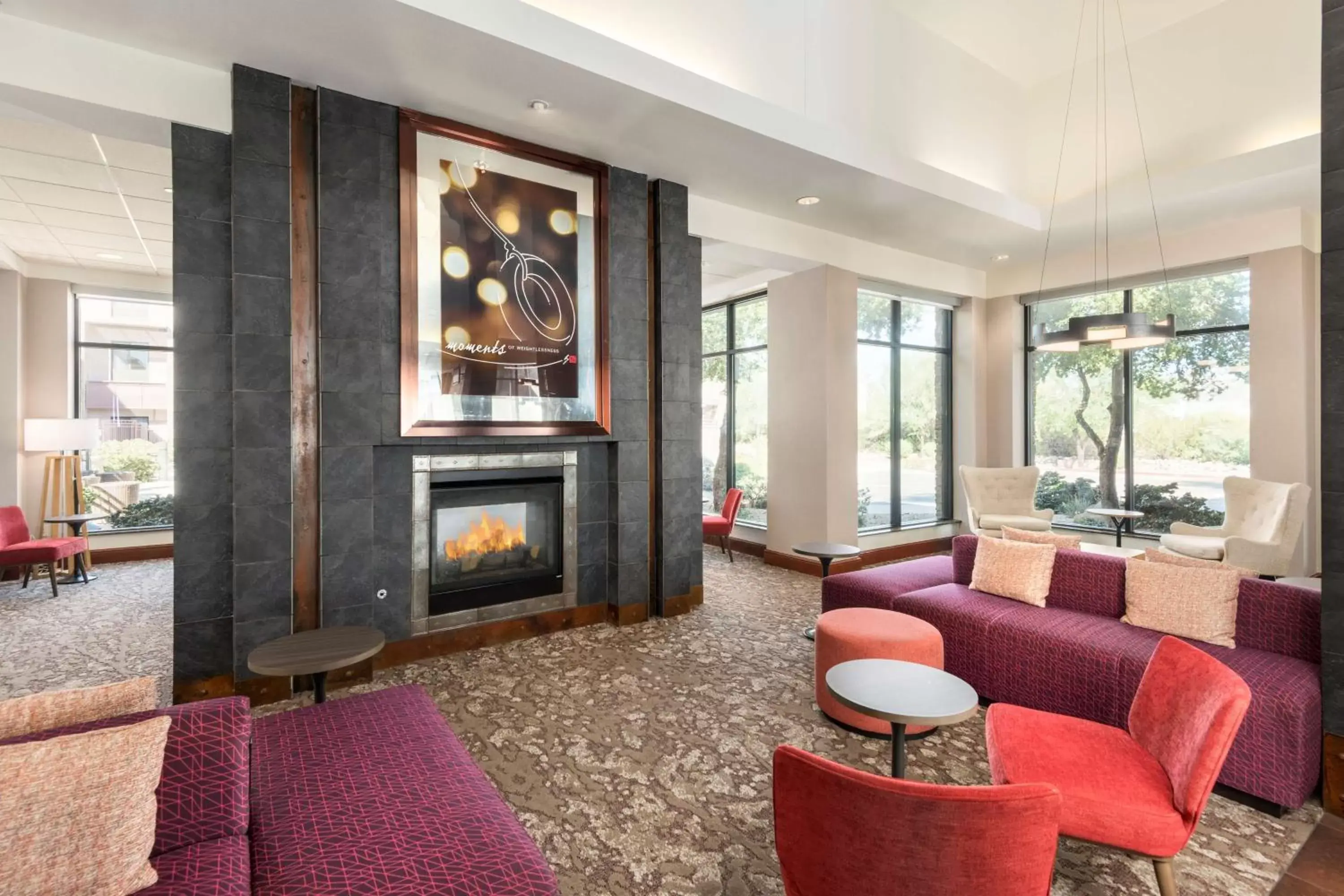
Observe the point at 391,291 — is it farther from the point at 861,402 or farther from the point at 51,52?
the point at 861,402

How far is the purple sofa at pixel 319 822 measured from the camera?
1430 mm

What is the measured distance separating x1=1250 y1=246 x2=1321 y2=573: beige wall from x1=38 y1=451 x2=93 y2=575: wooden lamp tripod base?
1146cm

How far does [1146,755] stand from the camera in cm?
209

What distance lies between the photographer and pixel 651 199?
4945 millimetres

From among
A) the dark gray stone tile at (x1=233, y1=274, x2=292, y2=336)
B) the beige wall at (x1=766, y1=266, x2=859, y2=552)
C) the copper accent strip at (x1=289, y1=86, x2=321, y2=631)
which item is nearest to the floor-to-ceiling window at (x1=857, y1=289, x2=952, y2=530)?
the beige wall at (x1=766, y1=266, x2=859, y2=552)

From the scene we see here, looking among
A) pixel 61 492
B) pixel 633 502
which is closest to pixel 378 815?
pixel 633 502

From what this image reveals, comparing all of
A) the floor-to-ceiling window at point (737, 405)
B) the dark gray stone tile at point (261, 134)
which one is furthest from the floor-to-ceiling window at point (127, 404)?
the floor-to-ceiling window at point (737, 405)

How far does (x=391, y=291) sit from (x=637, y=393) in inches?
72.3

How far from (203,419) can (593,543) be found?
254 cm

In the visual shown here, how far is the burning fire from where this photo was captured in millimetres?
4270

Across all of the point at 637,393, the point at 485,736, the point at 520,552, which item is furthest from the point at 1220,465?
the point at 485,736

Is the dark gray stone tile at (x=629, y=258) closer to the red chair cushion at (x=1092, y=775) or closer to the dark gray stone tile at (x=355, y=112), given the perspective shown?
the dark gray stone tile at (x=355, y=112)

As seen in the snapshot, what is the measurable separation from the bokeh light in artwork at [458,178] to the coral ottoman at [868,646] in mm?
3455

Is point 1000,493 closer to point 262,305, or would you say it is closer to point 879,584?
point 879,584
